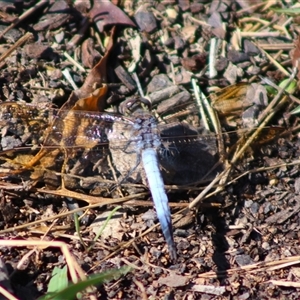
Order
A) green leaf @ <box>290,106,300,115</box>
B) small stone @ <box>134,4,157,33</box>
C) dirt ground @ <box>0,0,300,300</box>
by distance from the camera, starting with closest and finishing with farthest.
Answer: dirt ground @ <box>0,0,300,300</box>, green leaf @ <box>290,106,300,115</box>, small stone @ <box>134,4,157,33</box>

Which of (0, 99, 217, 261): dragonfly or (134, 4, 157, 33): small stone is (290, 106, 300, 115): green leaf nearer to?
(0, 99, 217, 261): dragonfly

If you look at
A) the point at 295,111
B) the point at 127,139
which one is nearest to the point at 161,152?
the point at 127,139

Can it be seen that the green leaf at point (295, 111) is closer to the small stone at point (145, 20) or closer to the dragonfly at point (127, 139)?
the dragonfly at point (127, 139)

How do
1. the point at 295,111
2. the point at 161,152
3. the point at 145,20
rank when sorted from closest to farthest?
1. the point at 161,152
2. the point at 295,111
3. the point at 145,20

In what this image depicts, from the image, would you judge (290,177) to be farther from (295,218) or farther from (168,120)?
(168,120)

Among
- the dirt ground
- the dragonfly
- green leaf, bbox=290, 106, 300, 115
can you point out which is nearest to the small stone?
the dirt ground

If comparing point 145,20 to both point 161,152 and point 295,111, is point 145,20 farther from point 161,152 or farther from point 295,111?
point 295,111

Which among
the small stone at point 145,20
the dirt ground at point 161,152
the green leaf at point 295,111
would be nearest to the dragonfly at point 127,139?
the dirt ground at point 161,152

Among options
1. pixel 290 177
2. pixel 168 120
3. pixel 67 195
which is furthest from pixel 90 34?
pixel 290 177

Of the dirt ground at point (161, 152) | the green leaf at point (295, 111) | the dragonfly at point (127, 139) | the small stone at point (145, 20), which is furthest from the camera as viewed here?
the small stone at point (145, 20)
